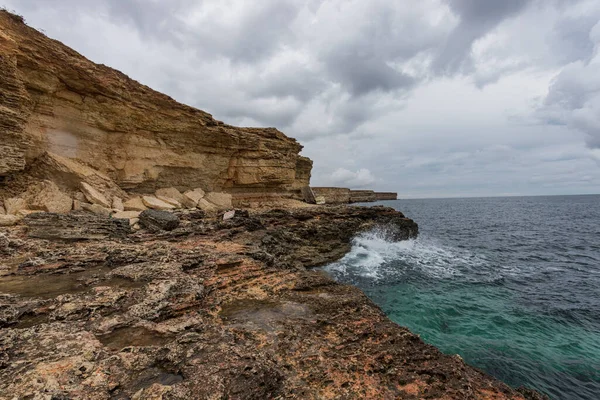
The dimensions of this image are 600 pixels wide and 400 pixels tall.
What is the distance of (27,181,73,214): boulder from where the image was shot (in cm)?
1242

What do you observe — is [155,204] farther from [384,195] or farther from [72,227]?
[384,195]

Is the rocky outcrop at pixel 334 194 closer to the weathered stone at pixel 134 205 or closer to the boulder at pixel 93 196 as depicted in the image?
the weathered stone at pixel 134 205

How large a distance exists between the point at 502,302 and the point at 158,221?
16.2 meters

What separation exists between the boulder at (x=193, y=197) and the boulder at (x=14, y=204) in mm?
9985

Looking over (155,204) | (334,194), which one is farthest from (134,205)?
(334,194)

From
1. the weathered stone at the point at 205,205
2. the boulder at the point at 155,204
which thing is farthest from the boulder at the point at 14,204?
the weathered stone at the point at 205,205

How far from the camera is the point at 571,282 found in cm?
1470

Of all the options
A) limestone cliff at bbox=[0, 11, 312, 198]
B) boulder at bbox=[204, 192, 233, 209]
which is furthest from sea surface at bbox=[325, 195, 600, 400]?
limestone cliff at bbox=[0, 11, 312, 198]

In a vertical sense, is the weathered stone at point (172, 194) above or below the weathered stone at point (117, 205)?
above

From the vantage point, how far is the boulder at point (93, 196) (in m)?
14.6

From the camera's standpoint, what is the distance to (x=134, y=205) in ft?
54.0

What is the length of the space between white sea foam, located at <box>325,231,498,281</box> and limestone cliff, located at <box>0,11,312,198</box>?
12.7m

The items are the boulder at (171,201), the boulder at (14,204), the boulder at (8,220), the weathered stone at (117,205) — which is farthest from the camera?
the boulder at (171,201)

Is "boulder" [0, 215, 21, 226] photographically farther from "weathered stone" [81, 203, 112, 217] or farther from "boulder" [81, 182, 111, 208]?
"boulder" [81, 182, 111, 208]
